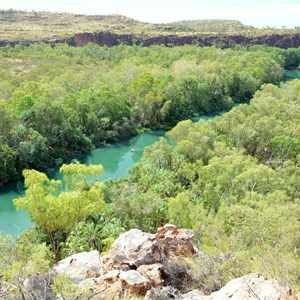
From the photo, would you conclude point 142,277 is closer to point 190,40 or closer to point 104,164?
point 104,164

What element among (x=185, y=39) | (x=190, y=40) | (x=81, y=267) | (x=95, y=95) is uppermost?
(x=185, y=39)

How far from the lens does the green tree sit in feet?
82.5

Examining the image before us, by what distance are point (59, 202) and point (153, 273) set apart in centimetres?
999

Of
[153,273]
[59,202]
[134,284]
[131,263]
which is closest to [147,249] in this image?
[131,263]

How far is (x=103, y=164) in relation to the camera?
5353cm

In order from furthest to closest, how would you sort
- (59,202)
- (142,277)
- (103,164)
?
1. (103,164)
2. (59,202)
3. (142,277)

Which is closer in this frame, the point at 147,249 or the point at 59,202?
the point at 147,249

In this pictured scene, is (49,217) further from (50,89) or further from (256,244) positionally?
(50,89)

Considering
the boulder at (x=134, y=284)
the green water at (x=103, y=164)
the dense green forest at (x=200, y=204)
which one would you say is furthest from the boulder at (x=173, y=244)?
the green water at (x=103, y=164)

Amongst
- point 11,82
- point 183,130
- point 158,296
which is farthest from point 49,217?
point 11,82

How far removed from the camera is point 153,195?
103 ft

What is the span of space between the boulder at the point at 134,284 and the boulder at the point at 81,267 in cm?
209

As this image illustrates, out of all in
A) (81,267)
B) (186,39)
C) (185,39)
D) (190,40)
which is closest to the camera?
(81,267)

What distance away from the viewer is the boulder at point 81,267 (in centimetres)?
1830
